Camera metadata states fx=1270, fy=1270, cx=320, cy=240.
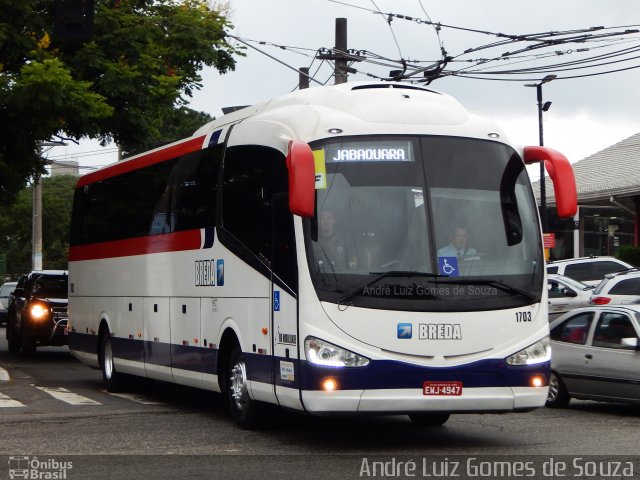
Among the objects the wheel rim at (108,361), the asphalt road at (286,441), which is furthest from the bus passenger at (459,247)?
the wheel rim at (108,361)

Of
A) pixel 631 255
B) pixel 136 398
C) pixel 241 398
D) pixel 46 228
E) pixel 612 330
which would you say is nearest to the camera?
pixel 241 398

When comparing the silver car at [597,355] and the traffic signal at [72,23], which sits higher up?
the traffic signal at [72,23]

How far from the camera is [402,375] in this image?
36.9 feet

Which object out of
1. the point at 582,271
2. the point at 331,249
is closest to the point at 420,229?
the point at 331,249

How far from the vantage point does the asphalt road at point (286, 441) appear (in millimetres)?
10297

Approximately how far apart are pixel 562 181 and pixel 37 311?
57.1ft

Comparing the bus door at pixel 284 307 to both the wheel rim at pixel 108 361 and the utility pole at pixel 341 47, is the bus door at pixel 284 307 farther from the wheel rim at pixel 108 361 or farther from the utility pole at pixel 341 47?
the utility pole at pixel 341 47

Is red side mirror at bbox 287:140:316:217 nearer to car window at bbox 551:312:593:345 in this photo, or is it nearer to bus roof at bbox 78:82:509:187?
bus roof at bbox 78:82:509:187

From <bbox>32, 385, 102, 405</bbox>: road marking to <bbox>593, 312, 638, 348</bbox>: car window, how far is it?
651 centimetres

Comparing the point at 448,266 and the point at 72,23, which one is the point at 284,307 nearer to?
the point at 448,266

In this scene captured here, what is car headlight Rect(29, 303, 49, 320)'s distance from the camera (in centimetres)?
2692

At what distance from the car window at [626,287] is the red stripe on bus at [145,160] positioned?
1265 cm

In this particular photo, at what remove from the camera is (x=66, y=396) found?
57.1ft

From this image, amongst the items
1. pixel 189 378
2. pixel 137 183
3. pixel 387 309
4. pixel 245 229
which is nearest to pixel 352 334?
pixel 387 309
